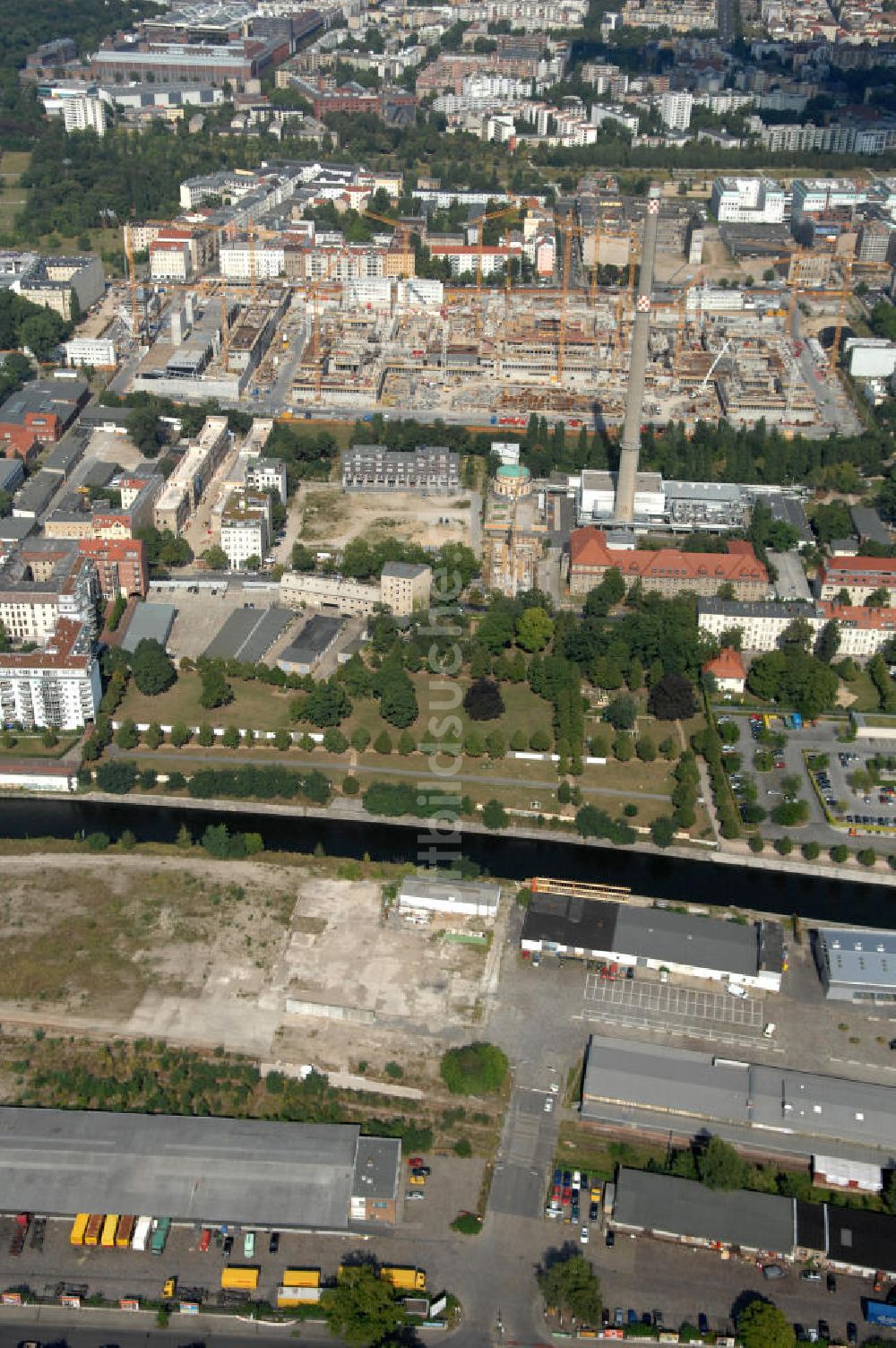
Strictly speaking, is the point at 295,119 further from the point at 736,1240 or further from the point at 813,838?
the point at 736,1240

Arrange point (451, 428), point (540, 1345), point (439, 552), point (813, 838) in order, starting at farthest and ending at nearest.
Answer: point (451, 428)
point (439, 552)
point (813, 838)
point (540, 1345)

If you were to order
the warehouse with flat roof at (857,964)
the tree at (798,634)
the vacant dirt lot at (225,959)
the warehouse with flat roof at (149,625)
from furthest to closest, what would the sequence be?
1. the tree at (798,634)
2. the warehouse with flat roof at (149,625)
3. the warehouse with flat roof at (857,964)
4. the vacant dirt lot at (225,959)

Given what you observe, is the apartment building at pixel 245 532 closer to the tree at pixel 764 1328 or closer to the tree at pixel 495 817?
the tree at pixel 495 817

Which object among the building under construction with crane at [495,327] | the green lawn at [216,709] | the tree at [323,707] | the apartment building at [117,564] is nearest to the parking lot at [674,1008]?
the tree at [323,707]

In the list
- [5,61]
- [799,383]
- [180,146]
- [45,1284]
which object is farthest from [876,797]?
[5,61]

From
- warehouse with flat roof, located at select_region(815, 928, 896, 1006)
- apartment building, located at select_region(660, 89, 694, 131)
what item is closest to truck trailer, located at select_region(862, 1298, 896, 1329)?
warehouse with flat roof, located at select_region(815, 928, 896, 1006)
